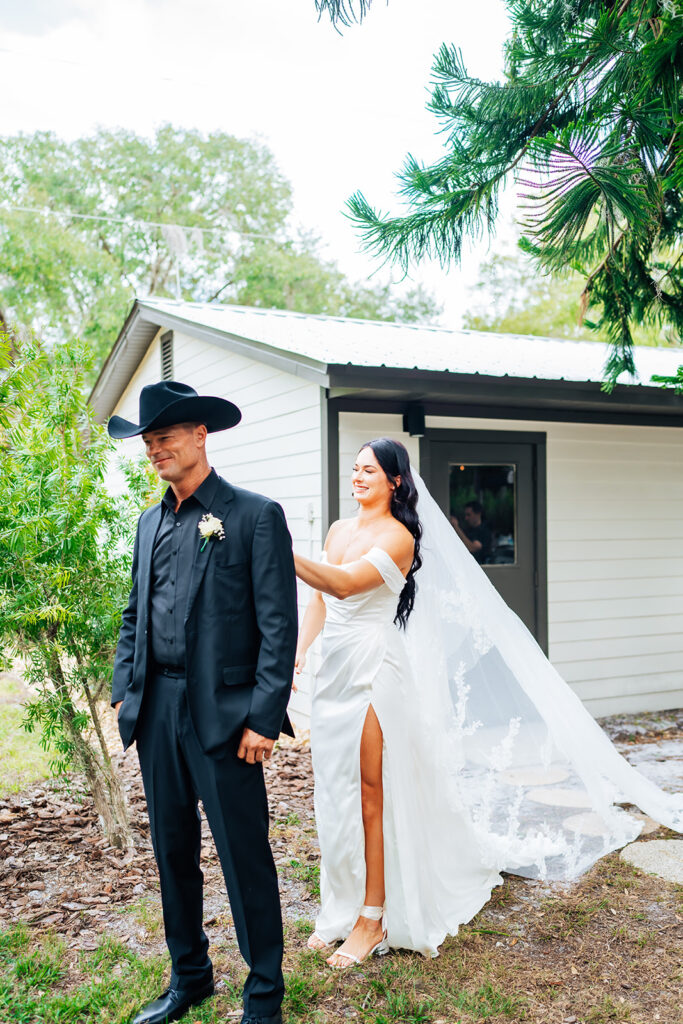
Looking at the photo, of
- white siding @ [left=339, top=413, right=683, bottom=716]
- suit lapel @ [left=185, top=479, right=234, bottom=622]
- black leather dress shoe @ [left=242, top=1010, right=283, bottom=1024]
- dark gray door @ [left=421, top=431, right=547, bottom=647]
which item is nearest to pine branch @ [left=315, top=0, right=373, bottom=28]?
suit lapel @ [left=185, top=479, right=234, bottom=622]

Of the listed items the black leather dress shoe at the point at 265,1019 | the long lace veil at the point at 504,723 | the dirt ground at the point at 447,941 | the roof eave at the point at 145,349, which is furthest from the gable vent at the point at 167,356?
the black leather dress shoe at the point at 265,1019

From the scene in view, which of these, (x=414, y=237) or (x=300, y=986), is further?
(x=414, y=237)

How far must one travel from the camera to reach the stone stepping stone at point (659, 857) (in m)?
4.11

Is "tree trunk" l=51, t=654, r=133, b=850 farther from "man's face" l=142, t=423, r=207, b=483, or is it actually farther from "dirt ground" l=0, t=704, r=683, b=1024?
"man's face" l=142, t=423, r=207, b=483

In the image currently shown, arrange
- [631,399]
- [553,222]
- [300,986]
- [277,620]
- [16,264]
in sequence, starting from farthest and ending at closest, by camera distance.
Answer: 1. [16,264]
2. [631,399]
3. [553,222]
4. [300,986]
5. [277,620]

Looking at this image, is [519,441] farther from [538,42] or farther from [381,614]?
[381,614]

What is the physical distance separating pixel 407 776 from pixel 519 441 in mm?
4433

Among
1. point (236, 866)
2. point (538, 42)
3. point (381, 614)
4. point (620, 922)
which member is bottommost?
point (620, 922)

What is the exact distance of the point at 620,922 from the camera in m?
3.63

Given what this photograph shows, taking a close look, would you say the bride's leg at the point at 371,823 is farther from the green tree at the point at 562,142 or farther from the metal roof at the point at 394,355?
the metal roof at the point at 394,355

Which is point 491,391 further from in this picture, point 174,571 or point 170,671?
point 170,671

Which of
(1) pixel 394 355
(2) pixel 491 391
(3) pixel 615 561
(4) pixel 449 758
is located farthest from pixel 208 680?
(3) pixel 615 561

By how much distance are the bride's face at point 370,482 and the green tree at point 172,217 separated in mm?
20451

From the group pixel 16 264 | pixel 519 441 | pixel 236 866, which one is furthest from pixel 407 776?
pixel 16 264
